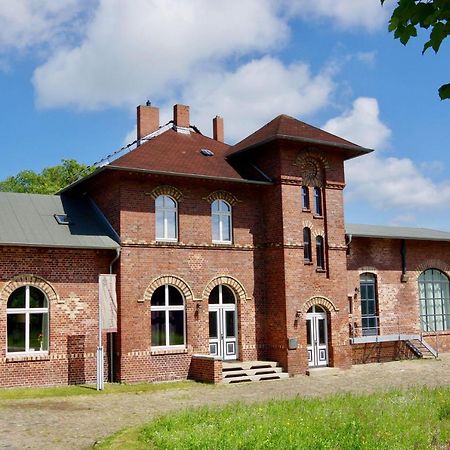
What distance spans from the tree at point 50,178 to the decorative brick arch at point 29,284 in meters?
22.6

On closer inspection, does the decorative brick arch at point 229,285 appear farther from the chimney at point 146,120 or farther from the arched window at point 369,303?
the chimney at point 146,120

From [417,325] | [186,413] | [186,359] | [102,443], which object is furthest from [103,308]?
[417,325]

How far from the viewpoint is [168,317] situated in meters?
19.3

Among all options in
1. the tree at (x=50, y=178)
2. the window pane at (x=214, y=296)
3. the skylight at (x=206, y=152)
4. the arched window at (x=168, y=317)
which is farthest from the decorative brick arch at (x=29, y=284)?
the tree at (x=50, y=178)

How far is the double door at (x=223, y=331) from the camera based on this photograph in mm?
20250

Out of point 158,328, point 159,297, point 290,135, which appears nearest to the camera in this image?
point 158,328

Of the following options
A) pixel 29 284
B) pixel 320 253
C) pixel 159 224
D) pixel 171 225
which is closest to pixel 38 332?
pixel 29 284

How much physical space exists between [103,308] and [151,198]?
373 cm

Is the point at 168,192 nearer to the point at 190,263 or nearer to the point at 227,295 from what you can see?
the point at 190,263

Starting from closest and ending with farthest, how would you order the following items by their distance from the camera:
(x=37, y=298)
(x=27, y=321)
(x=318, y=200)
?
(x=27, y=321)
(x=37, y=298)
(x=318, y=200)

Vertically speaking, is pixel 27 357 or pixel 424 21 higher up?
pixel 424 21

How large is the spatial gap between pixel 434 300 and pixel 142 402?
638 inches

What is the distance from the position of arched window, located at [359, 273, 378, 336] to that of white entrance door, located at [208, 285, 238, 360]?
6.54 m

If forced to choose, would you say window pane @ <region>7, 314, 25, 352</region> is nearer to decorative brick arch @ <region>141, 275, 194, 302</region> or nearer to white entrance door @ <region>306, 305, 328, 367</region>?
decorative brick arch @ <region>141, 275, 194, 302</region>
